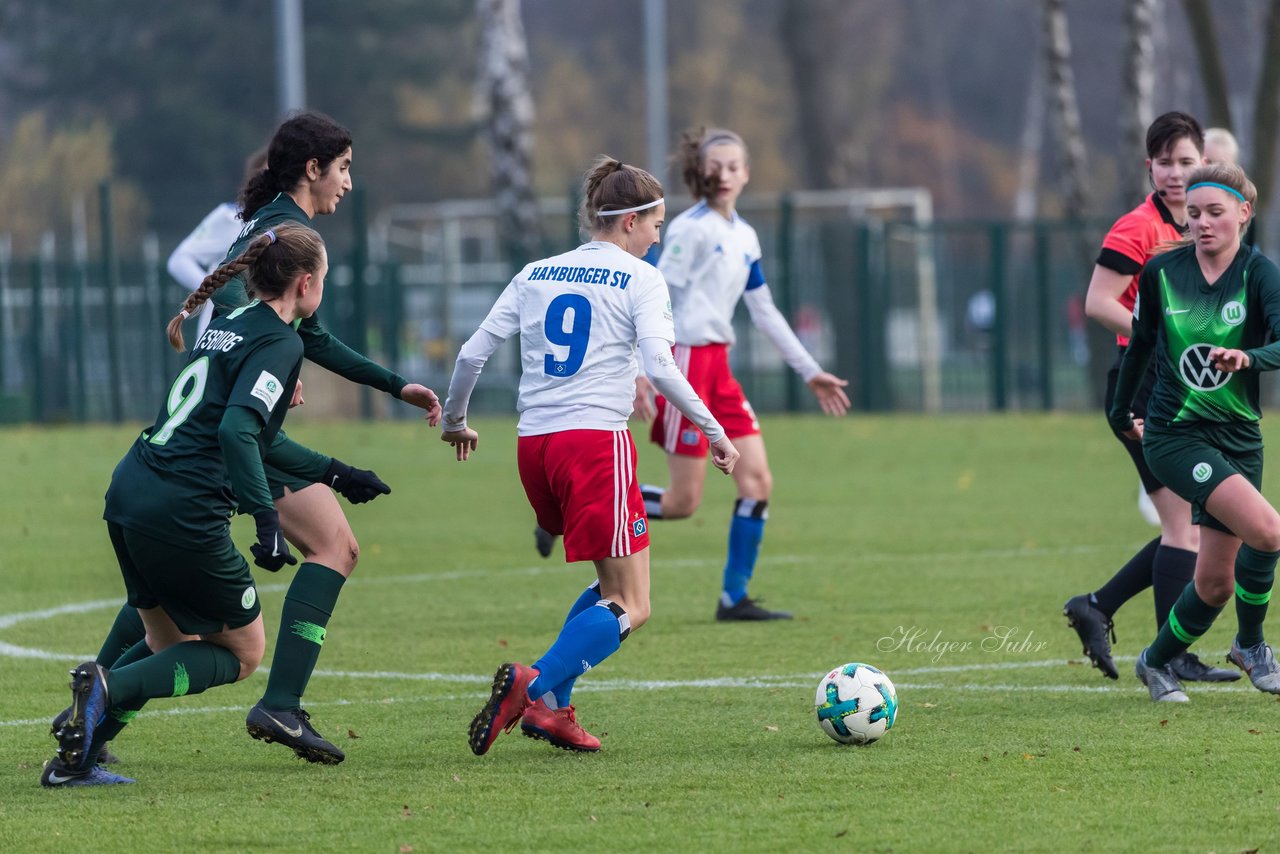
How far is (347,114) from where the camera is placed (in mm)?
45406

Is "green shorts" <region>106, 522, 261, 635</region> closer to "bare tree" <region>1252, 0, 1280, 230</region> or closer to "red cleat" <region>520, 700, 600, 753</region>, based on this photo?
"red cleat" <region>520, 700, 600, 753</region>

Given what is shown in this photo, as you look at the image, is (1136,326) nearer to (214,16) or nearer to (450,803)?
(450,803)

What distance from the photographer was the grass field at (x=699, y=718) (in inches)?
190

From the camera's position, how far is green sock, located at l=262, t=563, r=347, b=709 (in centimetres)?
566

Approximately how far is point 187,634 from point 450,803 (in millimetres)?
928

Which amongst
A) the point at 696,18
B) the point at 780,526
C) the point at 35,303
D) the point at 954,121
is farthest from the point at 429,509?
the point at 954,121

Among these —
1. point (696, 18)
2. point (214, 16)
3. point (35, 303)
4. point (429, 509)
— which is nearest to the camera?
point (429, 509)

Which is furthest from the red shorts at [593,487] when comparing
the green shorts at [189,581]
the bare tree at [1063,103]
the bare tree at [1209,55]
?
the bare tree at [1063,103]

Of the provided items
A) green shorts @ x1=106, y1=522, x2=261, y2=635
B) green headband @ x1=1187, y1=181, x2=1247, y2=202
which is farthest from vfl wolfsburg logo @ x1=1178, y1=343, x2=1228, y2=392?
green shorts @ x1=106, y1=522, x2=261, y2=635

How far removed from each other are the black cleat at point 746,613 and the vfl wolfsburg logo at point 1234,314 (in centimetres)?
304

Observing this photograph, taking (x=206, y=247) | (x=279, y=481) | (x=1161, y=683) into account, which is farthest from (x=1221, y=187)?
Result: (x=206, y=247)

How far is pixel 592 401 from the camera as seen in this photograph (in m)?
5.86

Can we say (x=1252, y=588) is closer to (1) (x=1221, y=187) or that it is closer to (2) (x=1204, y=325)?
(2) (x=1204, y=325)

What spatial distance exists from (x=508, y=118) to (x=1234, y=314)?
21659 mm
